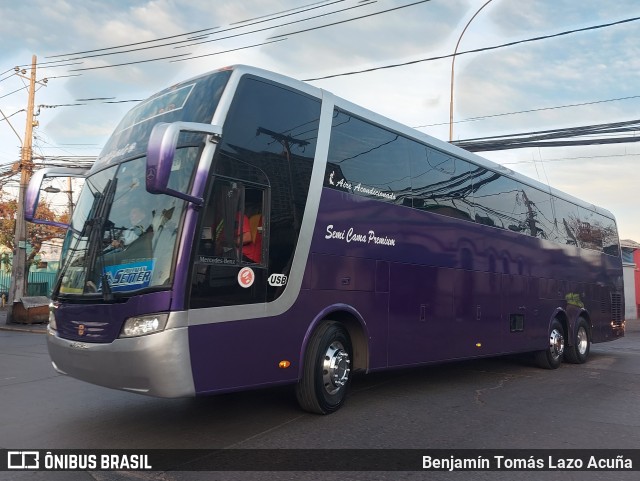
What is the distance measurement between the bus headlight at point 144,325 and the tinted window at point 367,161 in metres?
2.73

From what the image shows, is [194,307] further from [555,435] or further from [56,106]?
[56,106]

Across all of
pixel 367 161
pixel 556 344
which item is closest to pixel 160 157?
pixel 367 161

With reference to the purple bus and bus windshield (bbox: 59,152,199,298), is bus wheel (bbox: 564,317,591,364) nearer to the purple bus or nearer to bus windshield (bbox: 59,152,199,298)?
the purple bus

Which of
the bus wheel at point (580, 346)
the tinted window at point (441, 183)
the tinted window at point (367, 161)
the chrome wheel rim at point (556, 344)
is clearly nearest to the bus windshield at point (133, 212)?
the tinted window at point (367, 161)

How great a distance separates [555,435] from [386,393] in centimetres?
259

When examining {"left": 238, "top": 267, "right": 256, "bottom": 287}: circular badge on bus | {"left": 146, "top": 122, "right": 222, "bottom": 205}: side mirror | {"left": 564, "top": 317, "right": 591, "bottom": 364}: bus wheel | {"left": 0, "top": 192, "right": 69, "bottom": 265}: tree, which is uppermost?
{"left": 0, "top": 192, "right": 69, "bottom": 265}: tree

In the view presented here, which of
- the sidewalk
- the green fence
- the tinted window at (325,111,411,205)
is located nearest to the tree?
the green fence

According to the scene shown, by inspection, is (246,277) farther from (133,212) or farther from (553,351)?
(553,351)

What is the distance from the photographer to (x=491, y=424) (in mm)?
6453

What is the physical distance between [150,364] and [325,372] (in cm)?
228

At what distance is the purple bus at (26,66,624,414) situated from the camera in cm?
509

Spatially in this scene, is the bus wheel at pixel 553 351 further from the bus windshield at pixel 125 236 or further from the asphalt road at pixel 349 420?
the bus windshield at pixel 125 236

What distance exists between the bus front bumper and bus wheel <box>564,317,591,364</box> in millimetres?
10320

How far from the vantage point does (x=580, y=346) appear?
43.0 ft
